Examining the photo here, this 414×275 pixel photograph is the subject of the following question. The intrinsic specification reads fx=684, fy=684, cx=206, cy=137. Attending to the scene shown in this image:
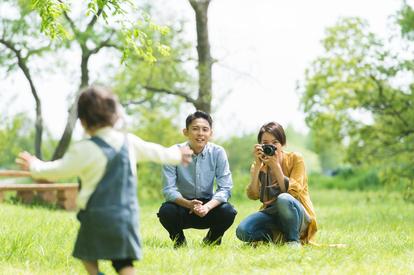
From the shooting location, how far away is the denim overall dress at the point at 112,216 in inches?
137

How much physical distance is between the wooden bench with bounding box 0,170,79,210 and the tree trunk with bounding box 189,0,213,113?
3673 mm

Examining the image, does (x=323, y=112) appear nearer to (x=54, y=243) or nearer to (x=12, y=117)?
(x=54, y=243)

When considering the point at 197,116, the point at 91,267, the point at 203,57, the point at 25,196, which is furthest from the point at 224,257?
the point at 203,57

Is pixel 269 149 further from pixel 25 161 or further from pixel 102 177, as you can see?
pixel 25 161

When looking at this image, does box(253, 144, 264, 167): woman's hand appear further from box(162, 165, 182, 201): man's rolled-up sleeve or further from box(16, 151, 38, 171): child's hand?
box(16, 151, 38, 171): child's hand

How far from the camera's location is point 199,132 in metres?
5.72

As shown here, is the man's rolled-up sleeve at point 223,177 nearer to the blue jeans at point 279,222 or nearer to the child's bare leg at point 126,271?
the blue jeans at point 279,222

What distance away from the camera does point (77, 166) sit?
11.4ft

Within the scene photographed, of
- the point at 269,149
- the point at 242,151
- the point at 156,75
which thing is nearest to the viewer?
the point at 269,149

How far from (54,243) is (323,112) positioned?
39.6ft

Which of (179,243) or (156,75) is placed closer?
(179,243)

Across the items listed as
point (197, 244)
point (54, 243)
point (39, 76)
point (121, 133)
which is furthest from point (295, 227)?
point (39, 76)

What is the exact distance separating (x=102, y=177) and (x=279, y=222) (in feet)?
8.83

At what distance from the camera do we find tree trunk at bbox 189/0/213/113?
16.0 metres
